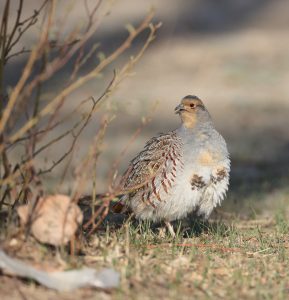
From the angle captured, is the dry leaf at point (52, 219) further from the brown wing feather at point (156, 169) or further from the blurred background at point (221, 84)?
the brown wing feather at point (156, 169)

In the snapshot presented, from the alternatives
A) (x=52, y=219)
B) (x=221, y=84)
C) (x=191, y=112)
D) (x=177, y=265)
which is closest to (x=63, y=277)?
(x=52, y=219)

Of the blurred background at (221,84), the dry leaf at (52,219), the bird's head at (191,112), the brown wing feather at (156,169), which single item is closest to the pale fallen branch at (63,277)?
the dry leaf at (52,219)

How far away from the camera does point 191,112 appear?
23.3 ft

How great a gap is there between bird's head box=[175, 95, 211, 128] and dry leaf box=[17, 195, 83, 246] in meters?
2.09

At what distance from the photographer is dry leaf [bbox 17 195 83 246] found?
5.18 metres

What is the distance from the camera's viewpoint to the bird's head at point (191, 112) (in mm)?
7078

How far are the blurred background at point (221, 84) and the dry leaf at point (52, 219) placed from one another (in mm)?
748

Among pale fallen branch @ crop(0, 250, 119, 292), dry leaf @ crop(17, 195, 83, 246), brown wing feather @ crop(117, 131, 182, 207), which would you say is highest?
brown wing feather @ crop(117, 131, 182, 207)

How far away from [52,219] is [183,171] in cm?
179

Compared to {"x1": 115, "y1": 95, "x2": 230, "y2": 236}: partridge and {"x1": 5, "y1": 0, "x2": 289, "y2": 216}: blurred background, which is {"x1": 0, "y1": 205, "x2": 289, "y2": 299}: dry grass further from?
{"x1": 5, "y1": 0, "x2": 289, "y2": 216}: blurred background

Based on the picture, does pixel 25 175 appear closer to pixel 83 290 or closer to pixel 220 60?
pixel 83 290

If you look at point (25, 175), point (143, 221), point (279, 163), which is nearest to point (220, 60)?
point (279, 163)

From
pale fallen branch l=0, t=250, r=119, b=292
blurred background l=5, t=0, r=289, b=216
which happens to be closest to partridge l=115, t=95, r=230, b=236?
blurred background l=5, t=0, r=289, b=216

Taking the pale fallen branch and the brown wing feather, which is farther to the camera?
the brown wing feather
